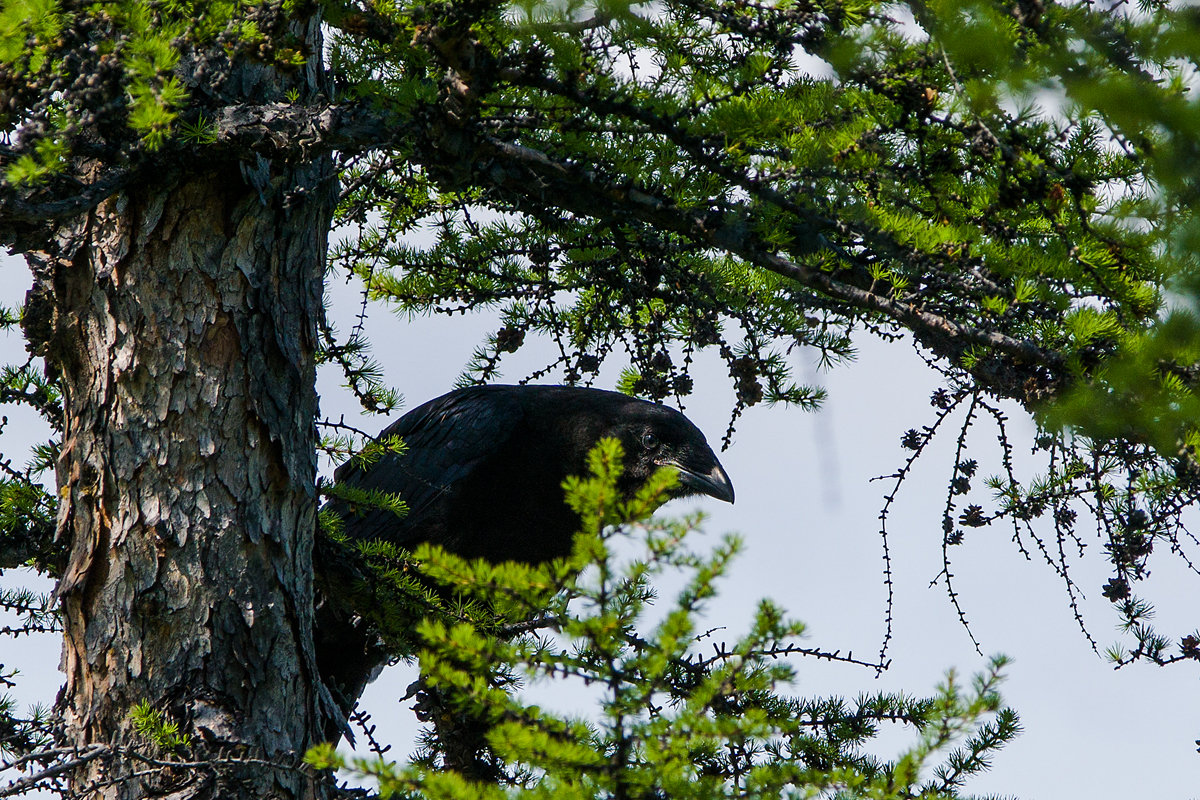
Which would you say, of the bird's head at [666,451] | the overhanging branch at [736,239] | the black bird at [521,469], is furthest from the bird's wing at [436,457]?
the overhanging branch at [736,239]

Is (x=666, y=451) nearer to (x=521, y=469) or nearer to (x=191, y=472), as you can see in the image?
(x=521, y=469)

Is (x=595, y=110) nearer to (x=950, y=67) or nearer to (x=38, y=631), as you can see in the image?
(x=950, y=67)

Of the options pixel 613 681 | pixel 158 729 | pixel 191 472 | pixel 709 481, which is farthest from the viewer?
pixel 709 481

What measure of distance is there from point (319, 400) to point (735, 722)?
7.79 feet

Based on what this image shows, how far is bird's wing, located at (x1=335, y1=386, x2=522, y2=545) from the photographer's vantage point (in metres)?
5.41

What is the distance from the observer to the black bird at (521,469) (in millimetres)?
5387

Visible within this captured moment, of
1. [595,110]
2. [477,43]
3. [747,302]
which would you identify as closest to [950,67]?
[595,110]

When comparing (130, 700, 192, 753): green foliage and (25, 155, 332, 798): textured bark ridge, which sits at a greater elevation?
(25, 155, 332, 798): textured bark ridge

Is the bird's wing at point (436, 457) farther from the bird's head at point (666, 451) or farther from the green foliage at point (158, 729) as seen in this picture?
the green foliage at point (158, 729)

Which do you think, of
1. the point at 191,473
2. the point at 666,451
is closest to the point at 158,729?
the point at 191,473

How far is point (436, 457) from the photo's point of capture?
560cm

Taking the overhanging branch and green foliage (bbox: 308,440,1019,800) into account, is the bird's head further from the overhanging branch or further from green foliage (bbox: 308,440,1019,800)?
green foliage (bbox: 308,440,1019,800)

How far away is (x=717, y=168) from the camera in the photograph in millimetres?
3070

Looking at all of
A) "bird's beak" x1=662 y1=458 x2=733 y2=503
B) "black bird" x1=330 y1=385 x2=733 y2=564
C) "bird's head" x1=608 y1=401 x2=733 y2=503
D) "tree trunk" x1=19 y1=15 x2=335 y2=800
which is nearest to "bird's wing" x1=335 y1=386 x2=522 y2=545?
"black bird" x1=330 y1=385 x2=733 y2=564
